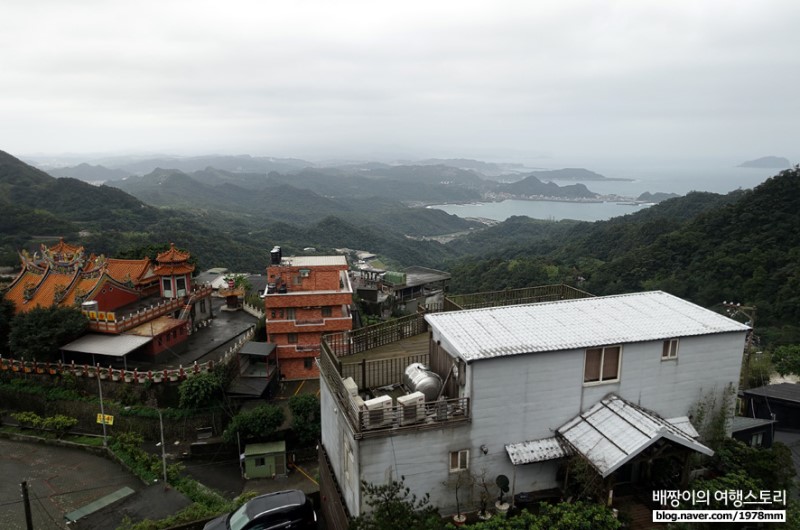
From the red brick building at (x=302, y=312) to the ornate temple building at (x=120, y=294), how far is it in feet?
23.2

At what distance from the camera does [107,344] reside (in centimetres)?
2855

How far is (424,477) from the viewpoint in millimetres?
10734

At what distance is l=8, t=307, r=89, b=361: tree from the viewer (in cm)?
2805

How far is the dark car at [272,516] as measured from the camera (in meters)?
13.3

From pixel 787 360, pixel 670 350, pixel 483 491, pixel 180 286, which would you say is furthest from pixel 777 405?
pixel 180 286

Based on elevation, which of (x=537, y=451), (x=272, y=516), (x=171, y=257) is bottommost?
(x=272, y=516)

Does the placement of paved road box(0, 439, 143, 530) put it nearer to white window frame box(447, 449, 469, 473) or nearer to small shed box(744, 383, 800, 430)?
white window frame box(447, 449, 469, 473)

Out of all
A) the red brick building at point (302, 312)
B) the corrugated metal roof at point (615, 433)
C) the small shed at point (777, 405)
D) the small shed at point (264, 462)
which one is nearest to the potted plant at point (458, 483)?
the corrugated metal roof at point (615, 433)

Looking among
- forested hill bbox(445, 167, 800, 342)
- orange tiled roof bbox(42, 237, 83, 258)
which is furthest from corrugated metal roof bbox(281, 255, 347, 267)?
forested hill bbox(445, 167, 800, 342)

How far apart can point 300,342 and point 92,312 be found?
40.3 feet

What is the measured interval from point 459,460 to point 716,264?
51399mm

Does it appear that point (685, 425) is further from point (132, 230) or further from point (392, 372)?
point (132, 230)

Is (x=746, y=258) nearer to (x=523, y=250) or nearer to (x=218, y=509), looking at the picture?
(x=218, y=509)

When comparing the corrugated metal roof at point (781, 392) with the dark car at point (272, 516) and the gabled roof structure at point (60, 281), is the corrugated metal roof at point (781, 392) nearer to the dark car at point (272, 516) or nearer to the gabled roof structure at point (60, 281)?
the dark car at point (272, 516)
